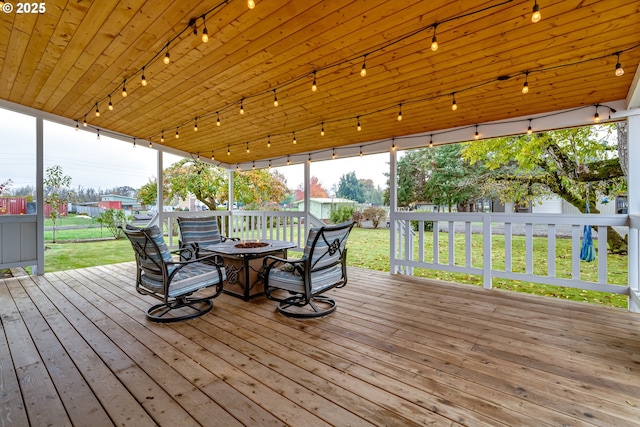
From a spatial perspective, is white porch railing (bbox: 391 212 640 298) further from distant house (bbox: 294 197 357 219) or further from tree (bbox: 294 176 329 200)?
tree (bbox: 294 176 329 200)

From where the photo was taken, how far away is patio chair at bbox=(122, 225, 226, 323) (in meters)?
2.89

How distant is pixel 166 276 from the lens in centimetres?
288

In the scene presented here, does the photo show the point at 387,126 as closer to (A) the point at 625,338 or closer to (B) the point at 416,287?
(B) the point at 416,287

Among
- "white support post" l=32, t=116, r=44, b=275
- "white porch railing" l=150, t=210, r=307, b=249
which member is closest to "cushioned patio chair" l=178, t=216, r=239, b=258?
"white porch railing" l=150, t=210, r=307, b=249

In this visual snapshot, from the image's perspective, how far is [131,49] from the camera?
3141mm

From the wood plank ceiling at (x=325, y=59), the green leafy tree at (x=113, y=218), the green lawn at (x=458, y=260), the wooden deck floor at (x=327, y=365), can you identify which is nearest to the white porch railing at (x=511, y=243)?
the wooden deck floor at (x=327, y=365)

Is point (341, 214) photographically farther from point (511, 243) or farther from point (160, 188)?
point (511, 243)

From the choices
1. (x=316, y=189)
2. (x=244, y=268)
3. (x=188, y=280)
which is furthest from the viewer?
(x=316, y=189)

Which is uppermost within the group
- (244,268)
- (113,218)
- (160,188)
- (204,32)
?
(204,32)

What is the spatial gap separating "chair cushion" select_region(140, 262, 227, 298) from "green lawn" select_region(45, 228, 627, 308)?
11.7 ft

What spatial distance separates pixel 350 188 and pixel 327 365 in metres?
9.26

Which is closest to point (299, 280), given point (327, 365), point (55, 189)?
point (327, 365)

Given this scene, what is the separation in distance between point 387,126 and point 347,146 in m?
1.23

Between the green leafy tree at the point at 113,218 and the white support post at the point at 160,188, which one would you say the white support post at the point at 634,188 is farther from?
the green leafy tree at the point at 113,218
